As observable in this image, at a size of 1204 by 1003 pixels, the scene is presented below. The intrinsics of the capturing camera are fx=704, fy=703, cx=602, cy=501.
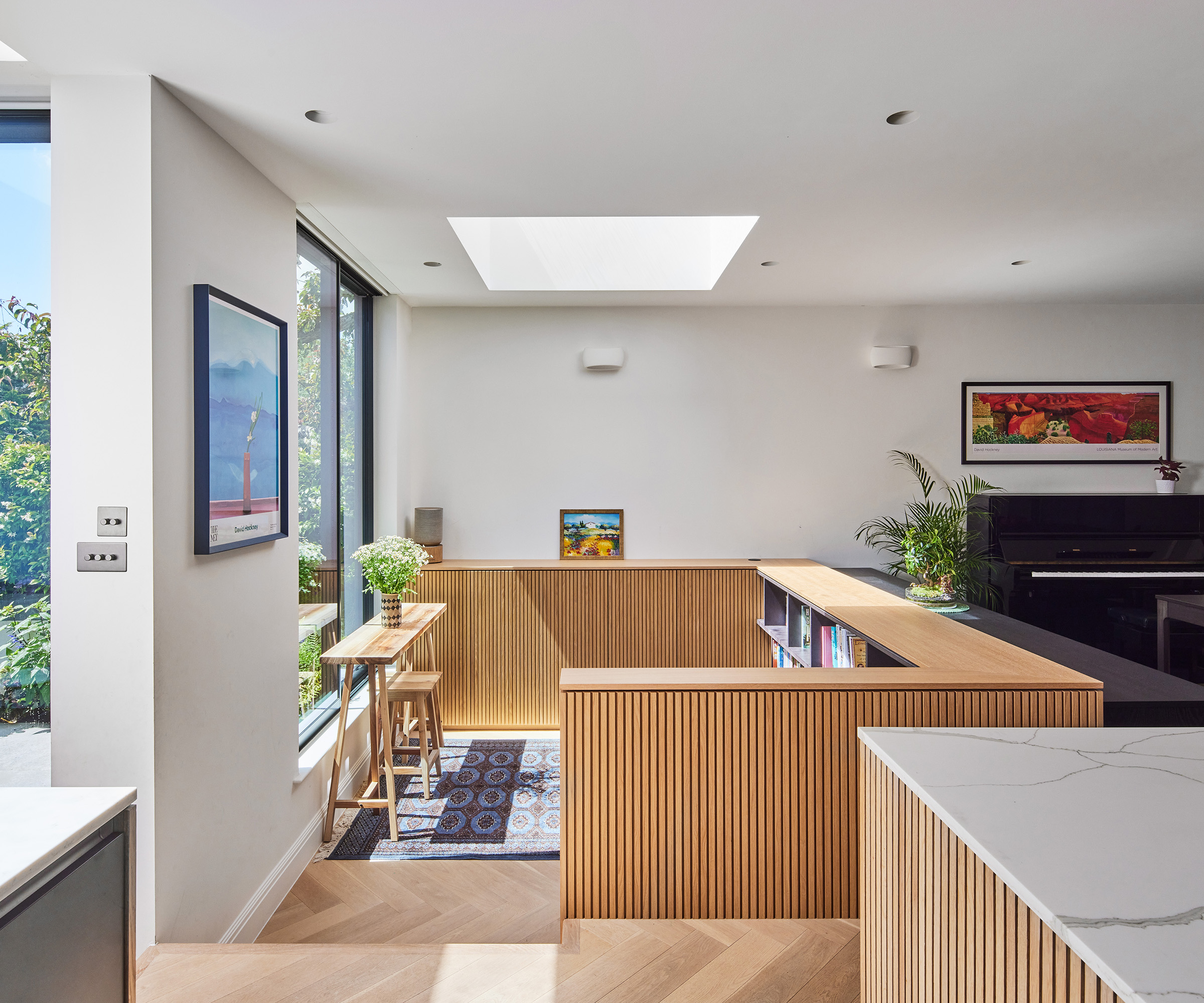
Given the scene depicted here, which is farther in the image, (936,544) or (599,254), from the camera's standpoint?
(599,254)

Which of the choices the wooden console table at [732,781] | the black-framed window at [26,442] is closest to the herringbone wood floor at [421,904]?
the wooden console table at [732,781]

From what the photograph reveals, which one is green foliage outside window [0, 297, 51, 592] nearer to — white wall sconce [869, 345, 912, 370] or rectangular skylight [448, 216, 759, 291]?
rectangular skylight [448, 216, 759, 291]

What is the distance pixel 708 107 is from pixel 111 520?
196cm

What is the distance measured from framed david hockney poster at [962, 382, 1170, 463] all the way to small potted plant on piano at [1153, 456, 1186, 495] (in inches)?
3.9

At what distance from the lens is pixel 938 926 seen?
109 centimetres

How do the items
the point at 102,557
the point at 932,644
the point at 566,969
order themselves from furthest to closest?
the point at 932,644 → the point at 102,557 → the point at 566,969

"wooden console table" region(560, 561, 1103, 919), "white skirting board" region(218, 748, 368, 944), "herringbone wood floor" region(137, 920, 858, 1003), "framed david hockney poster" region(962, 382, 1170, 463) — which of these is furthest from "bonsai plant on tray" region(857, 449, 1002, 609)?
"white skirting board" region(218, 748, 368, 944)

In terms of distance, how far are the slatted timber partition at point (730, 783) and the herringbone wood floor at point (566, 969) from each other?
0.08 meters

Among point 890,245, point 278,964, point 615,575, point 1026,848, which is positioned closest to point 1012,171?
point 890,245

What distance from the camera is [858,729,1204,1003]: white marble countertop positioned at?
718 mm

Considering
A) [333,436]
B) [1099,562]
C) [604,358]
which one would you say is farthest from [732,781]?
[1099,562]

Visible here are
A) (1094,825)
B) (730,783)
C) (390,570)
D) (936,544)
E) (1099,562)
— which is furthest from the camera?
(1099,562)

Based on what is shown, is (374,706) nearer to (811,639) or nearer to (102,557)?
(102,557)

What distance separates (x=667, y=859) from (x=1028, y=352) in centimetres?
412
